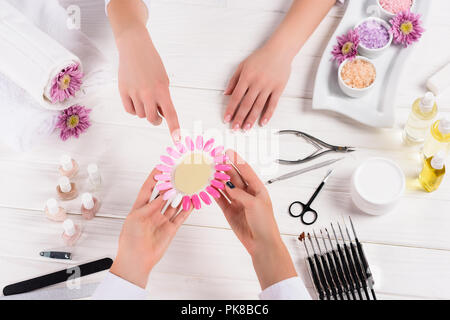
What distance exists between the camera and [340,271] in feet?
2.60

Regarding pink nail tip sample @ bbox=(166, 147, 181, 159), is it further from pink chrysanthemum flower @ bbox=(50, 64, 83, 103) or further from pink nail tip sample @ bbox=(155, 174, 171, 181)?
pink chrysanthemum flower @ bbox=(50, 64, 83, 103)

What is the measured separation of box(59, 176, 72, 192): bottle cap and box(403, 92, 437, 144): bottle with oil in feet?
2.44

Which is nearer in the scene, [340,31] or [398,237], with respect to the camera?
[398,237]

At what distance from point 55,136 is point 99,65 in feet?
0.67

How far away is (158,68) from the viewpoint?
952 millimetres

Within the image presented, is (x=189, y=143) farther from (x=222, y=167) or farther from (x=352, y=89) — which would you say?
(x=352, y=89)

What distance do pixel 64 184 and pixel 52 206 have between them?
0.17 ft

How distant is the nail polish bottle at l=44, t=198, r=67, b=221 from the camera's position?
2.77 feet

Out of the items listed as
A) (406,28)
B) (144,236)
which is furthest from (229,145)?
(406,28)

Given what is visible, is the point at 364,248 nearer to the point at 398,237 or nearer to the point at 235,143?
the point at 398,237

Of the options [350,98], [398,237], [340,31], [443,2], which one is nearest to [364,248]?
[398,237]

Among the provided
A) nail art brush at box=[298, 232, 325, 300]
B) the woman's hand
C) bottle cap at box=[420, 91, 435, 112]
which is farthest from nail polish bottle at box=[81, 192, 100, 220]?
bottle cap at box=[420, 91, 435, 112]

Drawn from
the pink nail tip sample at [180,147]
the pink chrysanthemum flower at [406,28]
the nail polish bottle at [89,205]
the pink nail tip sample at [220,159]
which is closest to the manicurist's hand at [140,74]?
the pink nail tip sample at [180,147]
